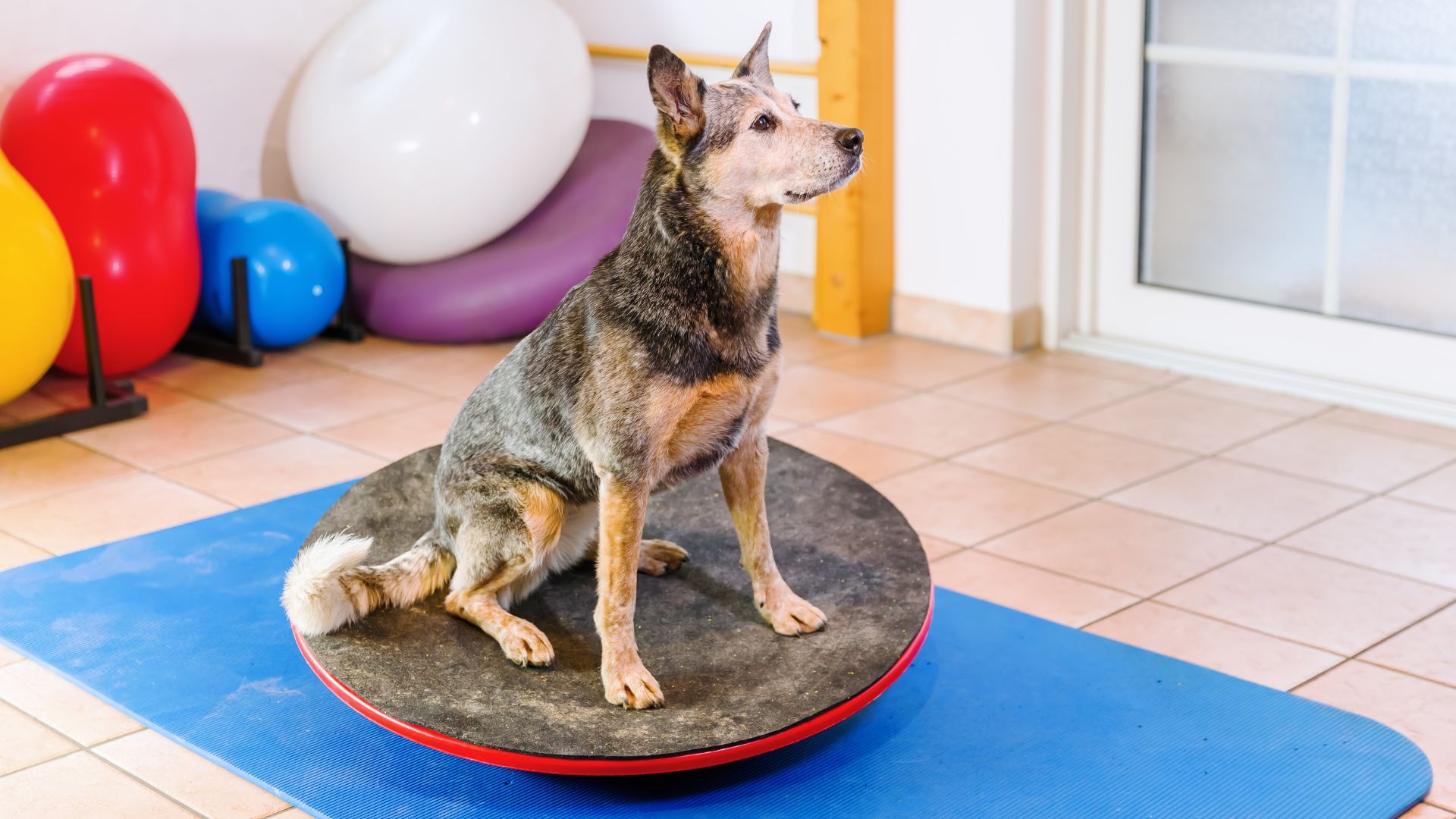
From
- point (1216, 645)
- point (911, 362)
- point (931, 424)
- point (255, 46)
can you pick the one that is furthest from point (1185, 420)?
point (255, 46)

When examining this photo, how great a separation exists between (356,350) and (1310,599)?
309 centimetres

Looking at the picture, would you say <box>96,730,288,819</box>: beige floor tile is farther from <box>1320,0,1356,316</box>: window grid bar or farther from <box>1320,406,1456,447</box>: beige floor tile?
<box>1320,0,1356,316</box>: window grid bar

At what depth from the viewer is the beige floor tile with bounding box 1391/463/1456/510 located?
3.52 m

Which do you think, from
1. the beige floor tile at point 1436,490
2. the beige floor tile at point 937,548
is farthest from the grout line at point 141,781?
the beige floor tile at point 1436,490

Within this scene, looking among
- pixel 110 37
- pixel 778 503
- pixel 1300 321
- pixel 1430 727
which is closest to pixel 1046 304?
pixel 1300 321

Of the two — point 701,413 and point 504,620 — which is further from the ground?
point 701,413

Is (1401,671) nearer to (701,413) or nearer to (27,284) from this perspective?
(701,413)

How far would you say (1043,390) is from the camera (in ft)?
14.6

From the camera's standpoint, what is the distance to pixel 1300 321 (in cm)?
433

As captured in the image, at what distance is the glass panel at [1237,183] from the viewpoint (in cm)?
426

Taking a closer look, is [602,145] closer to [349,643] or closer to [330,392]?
[330,392]

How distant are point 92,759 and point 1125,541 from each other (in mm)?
2115

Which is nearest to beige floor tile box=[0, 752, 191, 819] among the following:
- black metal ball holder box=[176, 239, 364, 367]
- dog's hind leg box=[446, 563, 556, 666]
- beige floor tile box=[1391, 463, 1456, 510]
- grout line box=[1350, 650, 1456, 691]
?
dog's hind leg box=[446, 563, 556, 666]

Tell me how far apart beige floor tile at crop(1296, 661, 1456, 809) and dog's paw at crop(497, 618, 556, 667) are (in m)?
1.33
